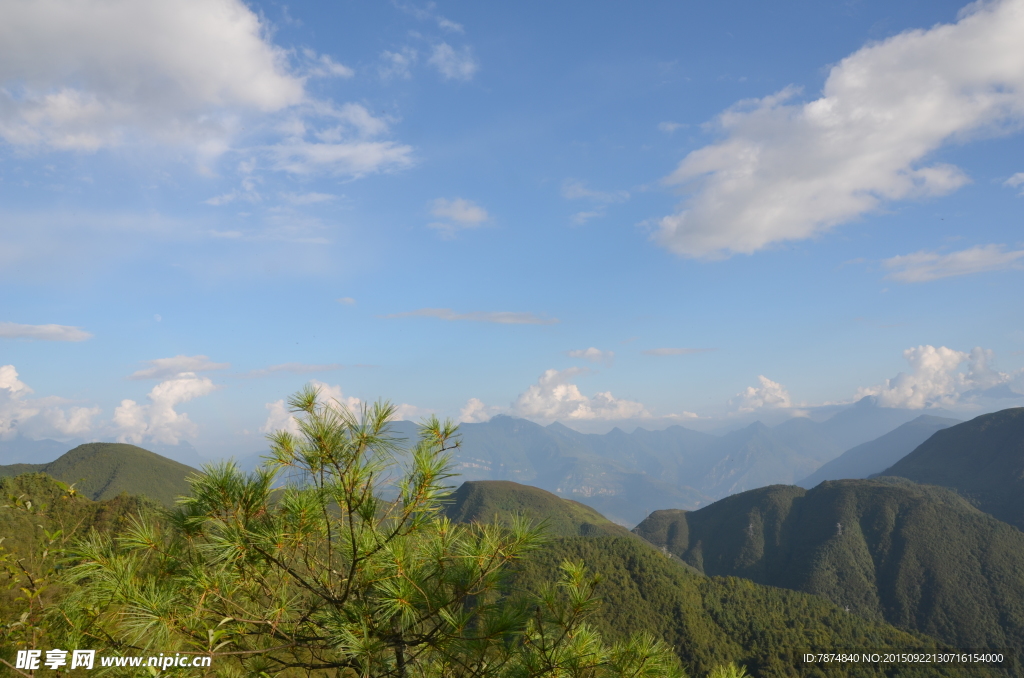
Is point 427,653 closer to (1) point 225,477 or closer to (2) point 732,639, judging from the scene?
(1) point 225,477

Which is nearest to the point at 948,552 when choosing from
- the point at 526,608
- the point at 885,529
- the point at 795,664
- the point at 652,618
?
the point at 885,529

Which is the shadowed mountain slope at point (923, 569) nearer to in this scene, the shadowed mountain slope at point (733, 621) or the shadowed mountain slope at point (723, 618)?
the shadowed mountain slope at point (733, 621)

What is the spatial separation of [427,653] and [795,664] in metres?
124

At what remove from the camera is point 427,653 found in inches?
180

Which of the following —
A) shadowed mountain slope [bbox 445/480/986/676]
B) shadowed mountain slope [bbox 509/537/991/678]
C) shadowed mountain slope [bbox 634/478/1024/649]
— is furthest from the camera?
shadowed mountain slope [bbox 634/478/1024/649]

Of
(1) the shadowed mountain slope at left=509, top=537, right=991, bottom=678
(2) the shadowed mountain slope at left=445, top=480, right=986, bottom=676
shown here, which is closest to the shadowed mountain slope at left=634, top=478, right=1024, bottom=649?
(1) the shadowed mountain slope at left=509, top=537, right=991, bottom=678

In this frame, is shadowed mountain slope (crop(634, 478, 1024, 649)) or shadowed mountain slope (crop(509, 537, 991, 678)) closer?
shadowed mountain slope (crop(509, 537, 991, 678))

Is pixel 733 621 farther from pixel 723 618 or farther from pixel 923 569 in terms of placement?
pixel 923 569

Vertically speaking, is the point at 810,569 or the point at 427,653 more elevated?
the point at 427,653

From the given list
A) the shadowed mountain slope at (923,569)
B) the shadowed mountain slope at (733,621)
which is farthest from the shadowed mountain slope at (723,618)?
the shadowed mountain slope at (923,569)

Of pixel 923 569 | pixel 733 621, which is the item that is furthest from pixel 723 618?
pixel 923 569

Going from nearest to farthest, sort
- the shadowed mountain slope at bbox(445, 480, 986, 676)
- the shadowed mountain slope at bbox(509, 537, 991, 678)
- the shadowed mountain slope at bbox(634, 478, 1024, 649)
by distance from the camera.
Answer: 1. the shadowed mountain slope at bbox(509, 537, 991, 678)
2. the shadowed mountain slope at bbox(445, 480, 986, 676)
3. the shadowed mountain slope at bbox(634, 478, 1024, 649)

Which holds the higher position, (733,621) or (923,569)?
(733,621)

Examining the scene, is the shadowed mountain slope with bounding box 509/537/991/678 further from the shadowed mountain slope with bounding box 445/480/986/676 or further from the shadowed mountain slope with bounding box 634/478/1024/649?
the shadowed mountain slope with bounding box 634/478/1024/649
